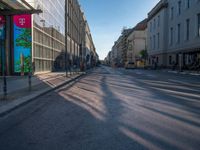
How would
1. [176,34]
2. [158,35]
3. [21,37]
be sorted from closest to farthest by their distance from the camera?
1. [21,37]
2. [176,34]
3. [158,35]

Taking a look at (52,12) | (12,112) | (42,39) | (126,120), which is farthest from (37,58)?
(126,120)

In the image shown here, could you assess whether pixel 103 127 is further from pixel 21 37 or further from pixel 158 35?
pixel 158 35

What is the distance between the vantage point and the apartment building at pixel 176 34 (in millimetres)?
46728

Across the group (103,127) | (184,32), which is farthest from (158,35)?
(103,127)

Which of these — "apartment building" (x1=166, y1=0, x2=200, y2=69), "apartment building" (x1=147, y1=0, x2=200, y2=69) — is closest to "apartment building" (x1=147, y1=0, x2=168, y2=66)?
"apartment building" (x1=147, y1=0, x2=200, y2=69)

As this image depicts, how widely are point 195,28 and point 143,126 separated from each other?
140 feet

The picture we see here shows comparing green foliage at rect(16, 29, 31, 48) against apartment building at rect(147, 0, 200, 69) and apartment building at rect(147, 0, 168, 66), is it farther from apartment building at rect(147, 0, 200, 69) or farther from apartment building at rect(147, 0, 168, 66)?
apartment building at rect(147, 0, 168, 66)

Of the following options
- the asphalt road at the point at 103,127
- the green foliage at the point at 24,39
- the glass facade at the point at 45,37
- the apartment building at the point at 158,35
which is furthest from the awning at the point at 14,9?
the apartment building at the point at 158,35

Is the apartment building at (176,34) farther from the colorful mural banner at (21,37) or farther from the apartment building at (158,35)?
the colorful mural banner at (21,37)

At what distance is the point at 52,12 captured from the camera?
3891 centimetres

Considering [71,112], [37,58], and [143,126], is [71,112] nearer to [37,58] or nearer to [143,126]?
[143,126]

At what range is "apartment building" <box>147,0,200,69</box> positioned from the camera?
46.7m

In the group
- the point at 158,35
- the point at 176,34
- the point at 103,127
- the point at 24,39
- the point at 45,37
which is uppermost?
the point at 158,35

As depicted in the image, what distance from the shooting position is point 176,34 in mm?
56969
